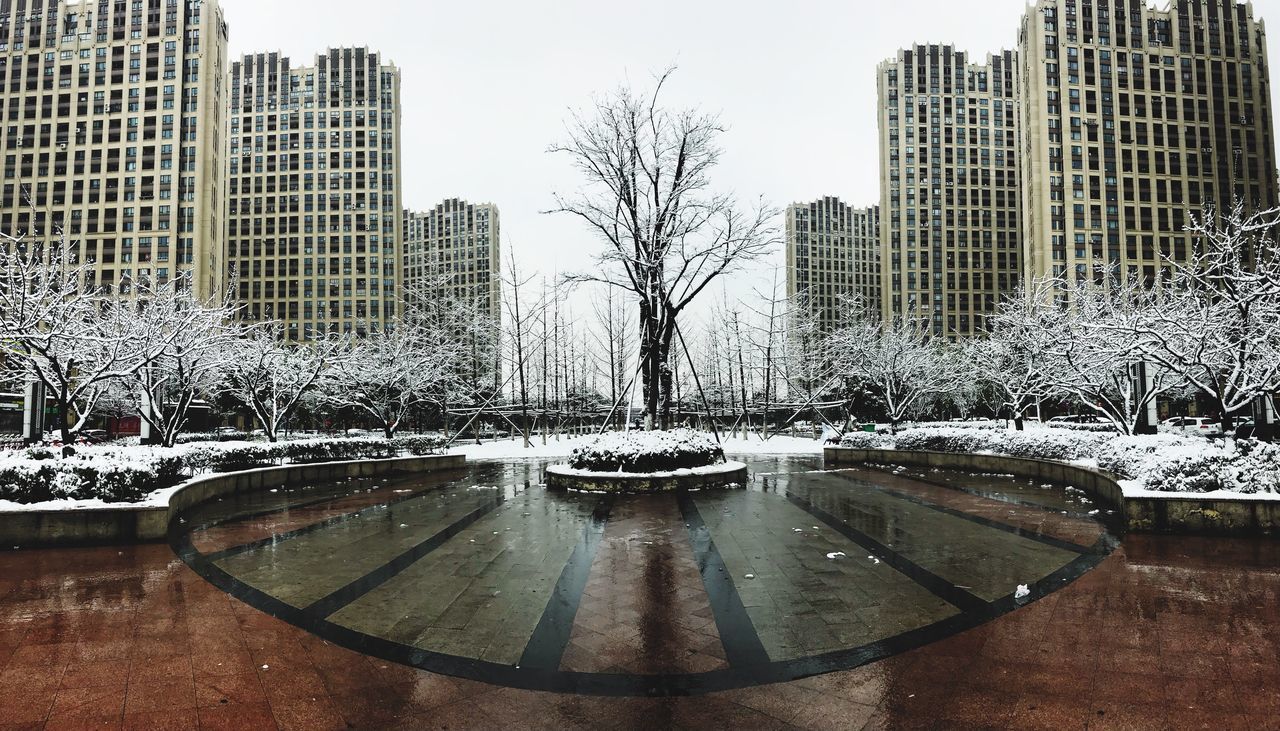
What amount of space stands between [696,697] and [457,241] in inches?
5020

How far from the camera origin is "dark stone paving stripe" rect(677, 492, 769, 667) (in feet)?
Answer: 16.0

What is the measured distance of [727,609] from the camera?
5973 mm

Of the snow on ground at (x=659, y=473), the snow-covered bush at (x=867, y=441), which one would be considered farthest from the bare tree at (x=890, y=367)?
the snow on ground at (x=659, y=473)

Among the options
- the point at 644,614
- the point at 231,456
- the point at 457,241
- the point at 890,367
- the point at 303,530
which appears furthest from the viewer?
the point at 457,241

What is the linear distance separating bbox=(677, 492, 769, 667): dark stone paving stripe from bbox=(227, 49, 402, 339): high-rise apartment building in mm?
100438

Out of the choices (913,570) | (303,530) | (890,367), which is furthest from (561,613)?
(890,367)

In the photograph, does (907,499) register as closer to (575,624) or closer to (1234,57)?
(575,624)

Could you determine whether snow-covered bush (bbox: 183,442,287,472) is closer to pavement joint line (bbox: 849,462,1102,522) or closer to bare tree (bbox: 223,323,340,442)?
bare tree (bbox: 223,323,340,442)

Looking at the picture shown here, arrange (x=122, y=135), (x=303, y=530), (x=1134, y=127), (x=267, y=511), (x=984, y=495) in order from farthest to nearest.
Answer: (x=1134, y=127) → (x=122, y=135) → (x=984, y=495) → (x=267, y=511) → (x=303, y=530)

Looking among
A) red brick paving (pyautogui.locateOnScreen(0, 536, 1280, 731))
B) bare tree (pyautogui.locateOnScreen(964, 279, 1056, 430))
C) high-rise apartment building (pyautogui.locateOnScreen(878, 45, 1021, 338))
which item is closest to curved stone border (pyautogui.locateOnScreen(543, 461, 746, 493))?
red brick paving (pyautogui.locateOnScreen(0, 536, 1280, 731))

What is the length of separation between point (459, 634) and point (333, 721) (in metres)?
1.53

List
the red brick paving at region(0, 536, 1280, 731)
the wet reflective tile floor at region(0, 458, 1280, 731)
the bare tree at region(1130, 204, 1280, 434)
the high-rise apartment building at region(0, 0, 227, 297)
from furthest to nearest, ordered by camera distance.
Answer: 1. the high-rise apartment building at region(0, 0, 227, 297)
2. the bare tree at region(1130, 204, 1280, 434)
3. the wet reflective tile floor at region(0, 458, 1280, 731)
4. the red brick paving at region(0, 536, 1280, 731)

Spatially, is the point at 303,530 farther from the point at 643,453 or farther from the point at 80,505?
the point at 643,453

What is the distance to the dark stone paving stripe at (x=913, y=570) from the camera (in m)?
6.10
